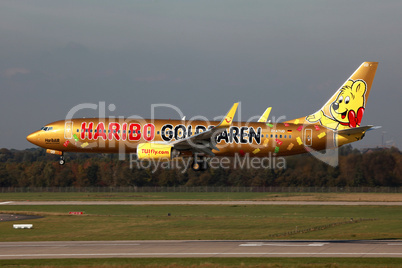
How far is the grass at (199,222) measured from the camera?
65.7 meters

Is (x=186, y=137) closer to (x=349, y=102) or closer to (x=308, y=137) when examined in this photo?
(x=308, y=137)

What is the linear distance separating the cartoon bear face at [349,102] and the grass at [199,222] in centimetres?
1311

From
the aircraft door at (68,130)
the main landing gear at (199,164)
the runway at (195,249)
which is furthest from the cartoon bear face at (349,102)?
the aircraft door at (68,130)

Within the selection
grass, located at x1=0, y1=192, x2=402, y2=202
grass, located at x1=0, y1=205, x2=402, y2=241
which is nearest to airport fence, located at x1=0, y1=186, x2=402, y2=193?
grass, located at x1=0, y1=192, x2=402, y2=202

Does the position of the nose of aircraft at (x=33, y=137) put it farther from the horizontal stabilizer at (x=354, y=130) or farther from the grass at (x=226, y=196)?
the grass at (x=226, y=196)

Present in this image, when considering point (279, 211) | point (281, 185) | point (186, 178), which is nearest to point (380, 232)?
point (279, 211)

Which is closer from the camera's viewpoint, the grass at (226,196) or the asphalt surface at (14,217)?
the asphalt surface at (14,217)

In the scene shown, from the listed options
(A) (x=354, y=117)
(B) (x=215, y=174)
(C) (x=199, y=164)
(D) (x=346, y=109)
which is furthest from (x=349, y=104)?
(B) (x=215, y=174)

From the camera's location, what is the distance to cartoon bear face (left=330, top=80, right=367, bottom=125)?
2884 inches

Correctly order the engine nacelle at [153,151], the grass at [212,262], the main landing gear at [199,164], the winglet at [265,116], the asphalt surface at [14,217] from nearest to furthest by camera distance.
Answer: the grass at [212,262] < the engine nacelle at [153,151] < the main landing gear at [199,164] < the winglet at [265,116] < the asphalt surface at [14,217]

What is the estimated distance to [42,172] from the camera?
154 metres

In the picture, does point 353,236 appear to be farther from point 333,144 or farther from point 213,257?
point 213,257

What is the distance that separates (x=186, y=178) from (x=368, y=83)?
7530 centimetres

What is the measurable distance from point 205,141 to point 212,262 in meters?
22.4
